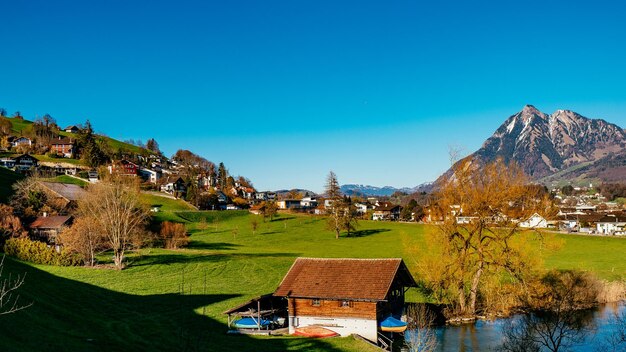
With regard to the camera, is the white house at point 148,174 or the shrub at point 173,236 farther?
the white house at point 148,174

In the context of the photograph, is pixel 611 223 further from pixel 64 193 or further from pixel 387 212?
pixel 64 193

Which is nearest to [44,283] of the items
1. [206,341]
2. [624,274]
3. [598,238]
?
[206,341]

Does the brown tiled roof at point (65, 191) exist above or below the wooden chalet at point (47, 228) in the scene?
above

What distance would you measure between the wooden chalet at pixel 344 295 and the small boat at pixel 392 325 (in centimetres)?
49

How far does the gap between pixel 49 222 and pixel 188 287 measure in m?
Answer: 39.5

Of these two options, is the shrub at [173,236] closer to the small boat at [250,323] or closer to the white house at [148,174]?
the small boat at [250,323]

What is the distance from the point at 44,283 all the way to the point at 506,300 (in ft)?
139

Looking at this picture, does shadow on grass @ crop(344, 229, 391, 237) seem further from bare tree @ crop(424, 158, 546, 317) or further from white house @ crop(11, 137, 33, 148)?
white house @ crop(11, 137, 33, 148)

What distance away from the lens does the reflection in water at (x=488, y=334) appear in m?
37.5

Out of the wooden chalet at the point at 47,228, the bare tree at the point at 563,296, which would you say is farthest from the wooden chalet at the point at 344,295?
the wooden chalet at the point at 47,228

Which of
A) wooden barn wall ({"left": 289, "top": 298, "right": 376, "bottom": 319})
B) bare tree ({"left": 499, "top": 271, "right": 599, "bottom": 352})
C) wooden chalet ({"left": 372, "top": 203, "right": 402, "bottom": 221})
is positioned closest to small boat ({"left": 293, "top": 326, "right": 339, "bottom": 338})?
wooden barn wall ({"left": 289, "top": 298, "right": 376, "bottom": 319})

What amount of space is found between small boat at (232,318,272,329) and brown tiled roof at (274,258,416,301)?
2.68 m

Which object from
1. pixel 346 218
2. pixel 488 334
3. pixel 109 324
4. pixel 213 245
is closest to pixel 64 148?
pixel 213 245

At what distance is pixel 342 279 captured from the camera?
3991 cm
